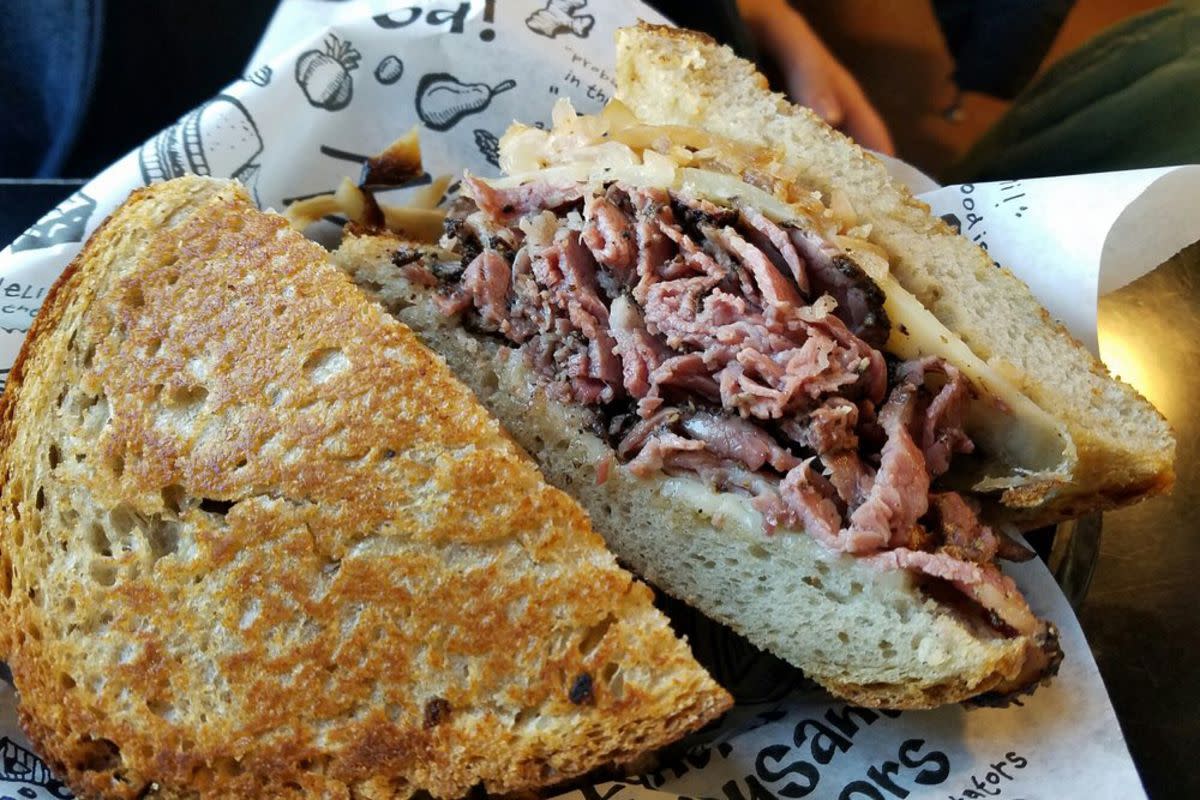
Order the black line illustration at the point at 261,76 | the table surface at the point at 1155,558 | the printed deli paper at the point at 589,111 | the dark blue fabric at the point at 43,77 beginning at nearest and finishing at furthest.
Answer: the printed deli paper at the point at 589,111 → the table surface at the point at 1155,558 → the black line illustration at the point at 261,76 → the dark blue fabric at the point at 43,77

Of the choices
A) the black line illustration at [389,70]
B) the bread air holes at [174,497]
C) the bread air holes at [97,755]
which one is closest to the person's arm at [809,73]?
the black line illustration at [389,70]

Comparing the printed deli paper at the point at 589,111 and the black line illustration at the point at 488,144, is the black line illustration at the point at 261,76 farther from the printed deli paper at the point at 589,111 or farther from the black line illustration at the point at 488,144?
the black line illustration at the point at 488,144

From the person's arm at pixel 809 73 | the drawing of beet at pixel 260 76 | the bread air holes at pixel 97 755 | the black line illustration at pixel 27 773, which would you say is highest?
the person's arm at pixel 809 73

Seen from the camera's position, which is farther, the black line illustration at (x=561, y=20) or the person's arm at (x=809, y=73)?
the person's arm at (x=809, y=73)

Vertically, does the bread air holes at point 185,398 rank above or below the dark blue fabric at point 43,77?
above

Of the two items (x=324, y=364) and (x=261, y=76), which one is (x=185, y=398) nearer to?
(x=324, y=364)

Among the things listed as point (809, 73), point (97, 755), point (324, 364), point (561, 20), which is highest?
point (561, 20)

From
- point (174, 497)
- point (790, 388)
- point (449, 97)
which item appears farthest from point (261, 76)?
point (790, 388)

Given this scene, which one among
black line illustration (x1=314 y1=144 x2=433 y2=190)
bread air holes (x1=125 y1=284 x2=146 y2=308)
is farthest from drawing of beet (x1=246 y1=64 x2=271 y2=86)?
bread air holes (x1=125 y1=284 x2=146 y2=308)
